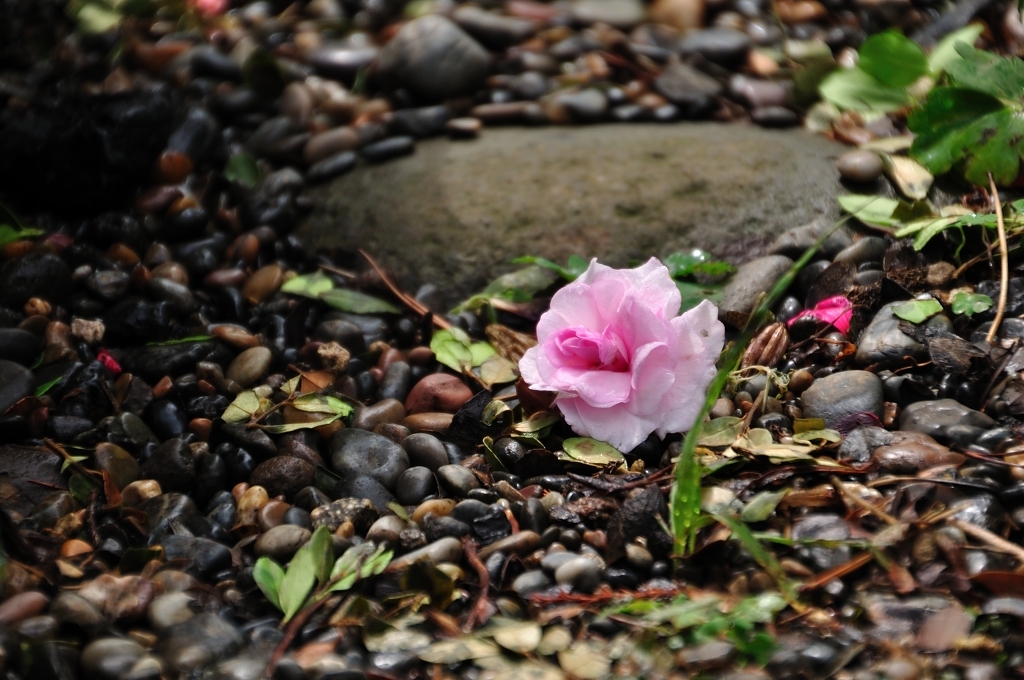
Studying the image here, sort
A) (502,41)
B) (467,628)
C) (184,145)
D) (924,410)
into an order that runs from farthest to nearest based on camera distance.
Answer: (502,41)
(184,145)
(924,410)
(467,628)

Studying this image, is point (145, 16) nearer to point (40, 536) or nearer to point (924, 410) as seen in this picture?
point (40, 536)

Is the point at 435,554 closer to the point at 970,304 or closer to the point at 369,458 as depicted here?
the point at 369,458

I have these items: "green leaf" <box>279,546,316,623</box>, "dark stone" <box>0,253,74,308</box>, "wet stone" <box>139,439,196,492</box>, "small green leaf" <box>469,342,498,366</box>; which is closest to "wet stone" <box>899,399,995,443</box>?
"small green leaf" <box>469,342,498,366</box>

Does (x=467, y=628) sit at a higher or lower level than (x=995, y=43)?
lower

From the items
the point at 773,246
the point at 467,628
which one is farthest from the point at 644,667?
the point at 773,246

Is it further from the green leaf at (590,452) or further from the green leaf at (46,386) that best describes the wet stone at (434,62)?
the green leaf at (590,452)

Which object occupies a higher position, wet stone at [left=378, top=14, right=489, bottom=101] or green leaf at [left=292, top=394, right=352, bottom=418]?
wet stone at [left=378, top=14, right=489, bottom=101]

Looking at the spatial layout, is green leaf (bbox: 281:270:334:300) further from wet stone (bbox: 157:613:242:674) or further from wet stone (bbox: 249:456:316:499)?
wet stone (bbox: 157:613:242:674)
